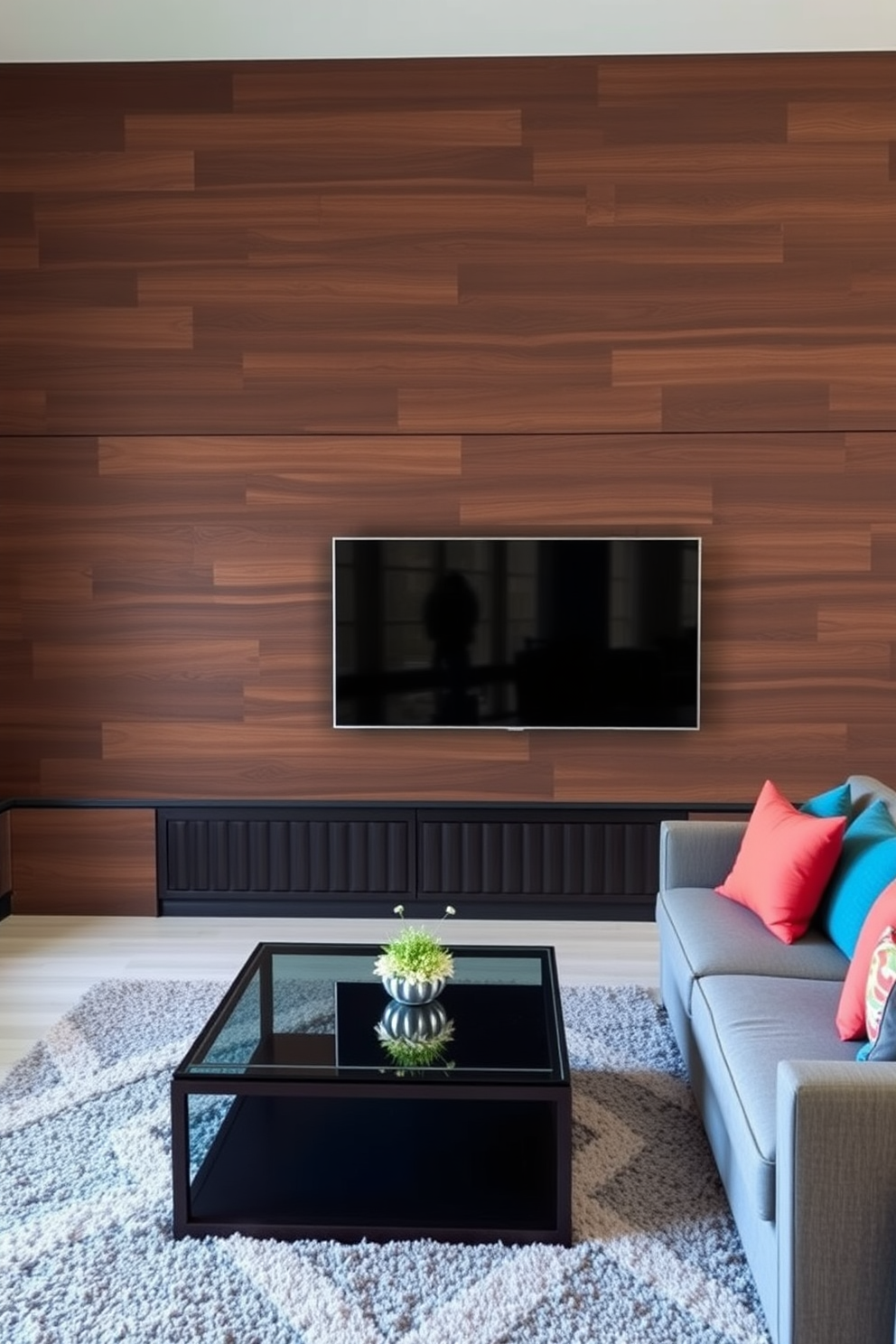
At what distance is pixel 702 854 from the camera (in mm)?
3545

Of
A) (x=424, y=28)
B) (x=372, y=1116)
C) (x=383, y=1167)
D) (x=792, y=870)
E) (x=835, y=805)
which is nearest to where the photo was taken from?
(x=383, y=1167)

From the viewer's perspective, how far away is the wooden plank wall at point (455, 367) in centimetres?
446

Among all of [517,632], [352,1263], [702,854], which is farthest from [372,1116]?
[517,632]

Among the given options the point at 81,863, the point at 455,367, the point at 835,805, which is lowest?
the point at 81,863

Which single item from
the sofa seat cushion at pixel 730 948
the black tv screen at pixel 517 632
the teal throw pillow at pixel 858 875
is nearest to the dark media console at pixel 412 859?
the black tv screen at pixel 517 632

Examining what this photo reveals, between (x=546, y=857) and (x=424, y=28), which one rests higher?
(x=424, y=28)

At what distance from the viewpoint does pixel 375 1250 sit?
2260 mm

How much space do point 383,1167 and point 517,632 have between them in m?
2.49

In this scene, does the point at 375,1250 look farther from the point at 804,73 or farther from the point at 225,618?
the point at 804,73

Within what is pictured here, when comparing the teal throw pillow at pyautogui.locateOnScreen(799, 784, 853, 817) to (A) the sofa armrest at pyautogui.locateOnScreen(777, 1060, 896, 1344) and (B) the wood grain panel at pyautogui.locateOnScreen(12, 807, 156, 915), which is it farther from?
(B) the wood grain panel at pyautogui.locateOnScreen(12, 807, 156, 915)

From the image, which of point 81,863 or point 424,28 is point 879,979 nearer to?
point 81,863

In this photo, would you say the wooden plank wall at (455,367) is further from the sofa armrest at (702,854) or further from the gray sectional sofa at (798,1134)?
the gray sectional sofa at (798,1134)

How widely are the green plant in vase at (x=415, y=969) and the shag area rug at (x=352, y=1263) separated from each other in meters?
0.53

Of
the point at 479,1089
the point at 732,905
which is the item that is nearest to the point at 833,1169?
the point at 479,1089
